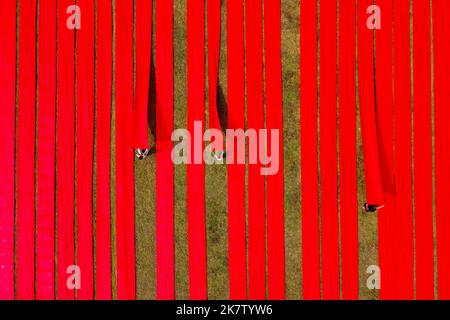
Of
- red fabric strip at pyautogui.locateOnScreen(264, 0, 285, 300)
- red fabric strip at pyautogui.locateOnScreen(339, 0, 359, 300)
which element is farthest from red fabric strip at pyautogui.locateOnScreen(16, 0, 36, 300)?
red fabric strip at pyautogui.locateOnScreen(339, 0, 359, 300)

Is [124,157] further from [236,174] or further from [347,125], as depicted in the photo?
[347,125]

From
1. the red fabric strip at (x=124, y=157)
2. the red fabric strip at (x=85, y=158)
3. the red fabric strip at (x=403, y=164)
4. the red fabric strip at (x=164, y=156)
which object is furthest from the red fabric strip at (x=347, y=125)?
the red fabric strip at (x=85, y=158)

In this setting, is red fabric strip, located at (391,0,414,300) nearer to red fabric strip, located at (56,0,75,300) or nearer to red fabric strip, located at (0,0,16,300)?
red fabric strip, located at (56,0,75,300)

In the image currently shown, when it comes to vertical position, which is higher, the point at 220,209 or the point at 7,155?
the point at 7,155

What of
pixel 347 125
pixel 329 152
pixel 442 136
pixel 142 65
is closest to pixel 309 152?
pixel 329 152

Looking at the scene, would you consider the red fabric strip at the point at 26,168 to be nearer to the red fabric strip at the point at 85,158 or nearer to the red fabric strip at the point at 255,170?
the red fabric strip at the point at 85,158

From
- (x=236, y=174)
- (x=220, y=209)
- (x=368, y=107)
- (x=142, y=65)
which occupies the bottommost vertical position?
(x=220, y=209)
